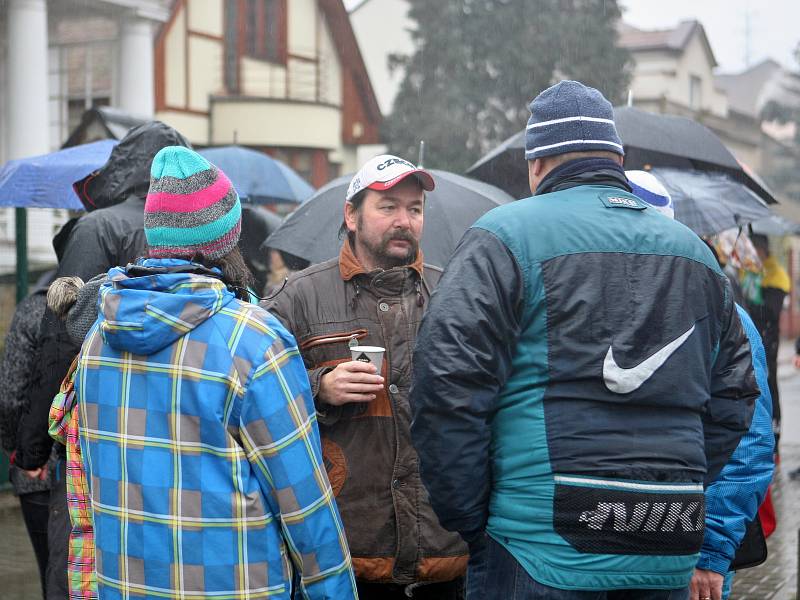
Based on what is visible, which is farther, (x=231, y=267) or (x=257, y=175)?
(x=257, y=175)

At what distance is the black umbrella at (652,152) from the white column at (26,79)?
988cm

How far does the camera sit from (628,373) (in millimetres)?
2609

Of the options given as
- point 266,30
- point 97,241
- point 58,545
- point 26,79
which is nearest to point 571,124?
point 97,241

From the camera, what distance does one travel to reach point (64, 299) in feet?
12.4

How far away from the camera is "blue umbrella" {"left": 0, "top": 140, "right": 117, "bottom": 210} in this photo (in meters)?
6.41

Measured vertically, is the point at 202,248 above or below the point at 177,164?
below

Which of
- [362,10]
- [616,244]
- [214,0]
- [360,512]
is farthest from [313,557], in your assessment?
[362,10]

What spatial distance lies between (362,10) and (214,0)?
46.5 feet

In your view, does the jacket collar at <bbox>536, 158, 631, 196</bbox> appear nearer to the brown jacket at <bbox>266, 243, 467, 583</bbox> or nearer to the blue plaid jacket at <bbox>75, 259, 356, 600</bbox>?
the blue plaid jacket at <bbox>75, 259, 356, 600</bbox>

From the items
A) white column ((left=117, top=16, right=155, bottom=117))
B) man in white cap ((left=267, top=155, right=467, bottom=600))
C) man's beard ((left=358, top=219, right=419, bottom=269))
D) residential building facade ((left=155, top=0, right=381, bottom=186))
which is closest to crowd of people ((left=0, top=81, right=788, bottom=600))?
man in white cap ((left=267, top=155, right=467, bottom=600))

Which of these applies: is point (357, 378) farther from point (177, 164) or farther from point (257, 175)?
point (257, 175)

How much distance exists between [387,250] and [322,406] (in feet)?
2.07

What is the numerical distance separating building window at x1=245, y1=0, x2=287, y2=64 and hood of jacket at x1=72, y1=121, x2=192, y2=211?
19.0 metres

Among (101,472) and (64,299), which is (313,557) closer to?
(101,472)
